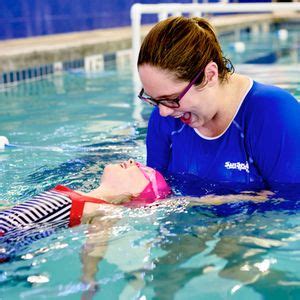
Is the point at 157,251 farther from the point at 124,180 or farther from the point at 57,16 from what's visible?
the point at 57,16

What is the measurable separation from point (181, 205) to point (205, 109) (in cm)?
54

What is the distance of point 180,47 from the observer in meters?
2.59

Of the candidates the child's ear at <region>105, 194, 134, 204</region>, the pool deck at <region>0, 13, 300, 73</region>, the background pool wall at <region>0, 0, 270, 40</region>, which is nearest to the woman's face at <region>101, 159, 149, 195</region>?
the child's ear at <region>105, 194, 134, 204</region>

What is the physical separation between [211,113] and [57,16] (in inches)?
397

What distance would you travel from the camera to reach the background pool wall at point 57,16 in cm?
1082

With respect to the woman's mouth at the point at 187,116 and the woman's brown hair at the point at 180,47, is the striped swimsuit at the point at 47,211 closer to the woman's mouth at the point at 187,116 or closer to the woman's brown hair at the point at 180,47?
the woman's mouth at the point at 187,116

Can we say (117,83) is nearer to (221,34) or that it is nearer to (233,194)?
(233,194)

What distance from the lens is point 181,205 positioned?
3096 mm

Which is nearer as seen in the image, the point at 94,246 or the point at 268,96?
the point at 94,246

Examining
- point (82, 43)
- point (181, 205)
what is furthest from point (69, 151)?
point (82, 43)

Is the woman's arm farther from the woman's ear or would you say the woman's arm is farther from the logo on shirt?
the woman's ear

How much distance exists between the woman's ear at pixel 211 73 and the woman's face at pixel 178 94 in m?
0.02

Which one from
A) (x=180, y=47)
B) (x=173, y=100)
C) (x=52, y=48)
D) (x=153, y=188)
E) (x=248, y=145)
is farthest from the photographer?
(x=52, y=48)

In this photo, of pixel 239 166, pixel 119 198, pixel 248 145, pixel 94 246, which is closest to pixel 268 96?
pixel 248 145
